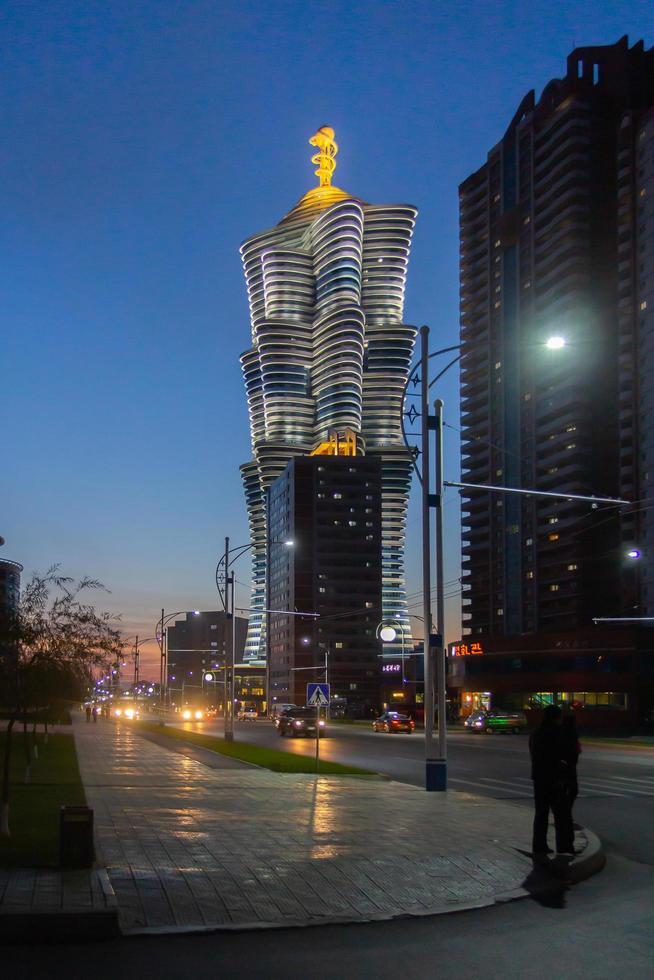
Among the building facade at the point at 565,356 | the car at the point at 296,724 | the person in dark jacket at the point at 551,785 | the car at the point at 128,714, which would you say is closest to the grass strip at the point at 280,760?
the car at the point at 296,724

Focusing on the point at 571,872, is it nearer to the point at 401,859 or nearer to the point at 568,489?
the point at 401,859

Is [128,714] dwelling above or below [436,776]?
below

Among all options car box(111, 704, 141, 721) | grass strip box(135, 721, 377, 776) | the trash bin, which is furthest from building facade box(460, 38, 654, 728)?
the trash bin

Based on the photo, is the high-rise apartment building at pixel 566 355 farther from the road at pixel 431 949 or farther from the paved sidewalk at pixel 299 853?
the road at pixel 431 949

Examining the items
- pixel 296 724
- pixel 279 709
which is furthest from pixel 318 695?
pixel 279 709

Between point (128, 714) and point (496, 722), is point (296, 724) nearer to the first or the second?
point (496, 722)

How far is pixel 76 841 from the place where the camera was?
460 inches

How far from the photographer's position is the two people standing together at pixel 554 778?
1339cm

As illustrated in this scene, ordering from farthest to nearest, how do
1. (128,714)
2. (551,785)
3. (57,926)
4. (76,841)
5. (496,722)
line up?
(128,714), (496,722), (551,785), (76,841), (57,926)

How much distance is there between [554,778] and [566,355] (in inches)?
4948

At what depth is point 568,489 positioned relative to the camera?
432 feet

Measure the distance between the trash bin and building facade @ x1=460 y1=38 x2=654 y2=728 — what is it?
100628 mm

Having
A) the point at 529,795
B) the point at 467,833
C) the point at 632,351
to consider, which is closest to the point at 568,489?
the point at 632,351

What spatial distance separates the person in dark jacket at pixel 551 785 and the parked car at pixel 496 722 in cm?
5603
